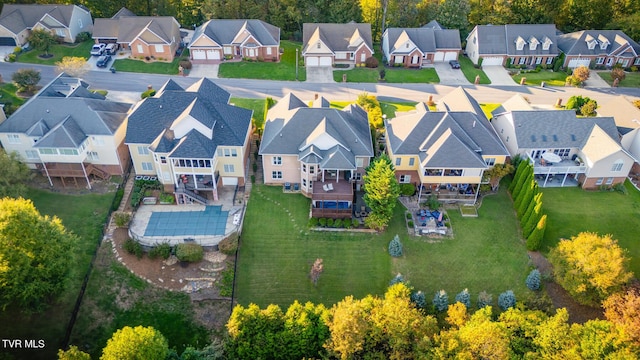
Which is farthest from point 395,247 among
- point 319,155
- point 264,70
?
point 264,70

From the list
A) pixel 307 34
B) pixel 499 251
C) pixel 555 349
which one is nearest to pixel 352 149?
pixel 499 251

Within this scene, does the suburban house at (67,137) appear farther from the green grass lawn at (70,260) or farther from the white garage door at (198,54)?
the white garage door at (198,54)

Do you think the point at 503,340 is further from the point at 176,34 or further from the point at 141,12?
the point at 141,12

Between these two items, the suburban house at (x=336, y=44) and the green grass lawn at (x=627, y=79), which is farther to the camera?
the suburban house at (x=336, y=44)

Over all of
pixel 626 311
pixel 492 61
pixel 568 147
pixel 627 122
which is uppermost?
pixel 627 122

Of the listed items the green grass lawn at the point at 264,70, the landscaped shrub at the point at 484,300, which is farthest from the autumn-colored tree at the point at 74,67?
the landscaped shrub at the point at 484,300

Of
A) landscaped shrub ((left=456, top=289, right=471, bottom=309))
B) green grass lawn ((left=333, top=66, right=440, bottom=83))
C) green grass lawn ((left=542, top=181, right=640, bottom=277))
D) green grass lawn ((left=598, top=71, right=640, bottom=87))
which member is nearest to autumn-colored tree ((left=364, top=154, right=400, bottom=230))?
landscaped shrub ((left=456, top=289, right=471, bottom=309))

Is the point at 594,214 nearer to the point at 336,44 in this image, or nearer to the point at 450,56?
the point at 450,56

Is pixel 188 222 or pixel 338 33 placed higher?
pixel 338 33
